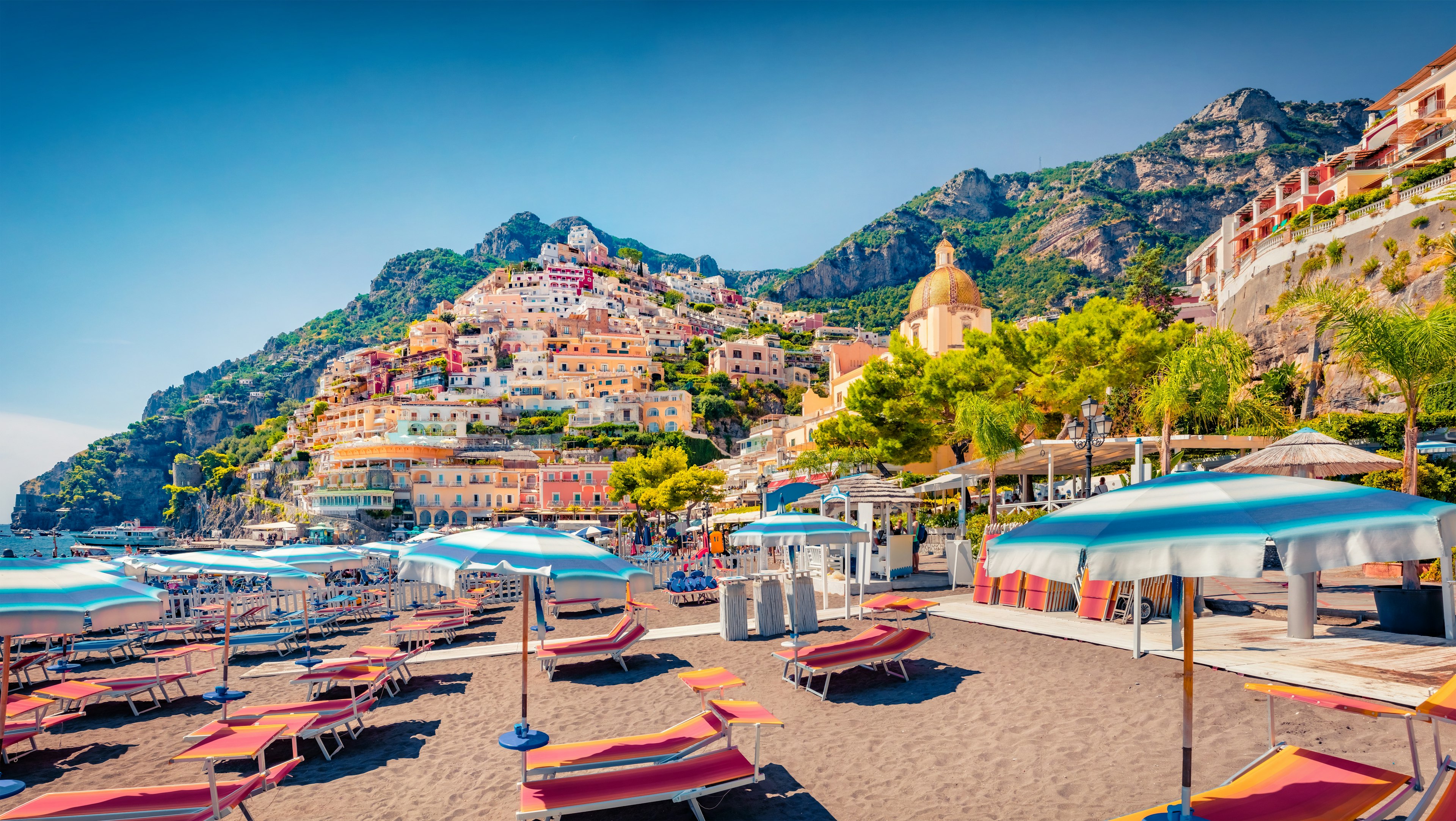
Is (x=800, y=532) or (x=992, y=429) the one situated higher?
(x=992, y=429)

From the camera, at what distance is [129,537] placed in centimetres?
8600

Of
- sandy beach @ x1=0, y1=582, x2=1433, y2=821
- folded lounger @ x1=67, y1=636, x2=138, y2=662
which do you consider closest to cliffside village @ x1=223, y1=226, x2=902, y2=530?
folded lounger @ x1=67, y1=636, x2=138, y2=662

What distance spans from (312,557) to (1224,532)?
13.5 m

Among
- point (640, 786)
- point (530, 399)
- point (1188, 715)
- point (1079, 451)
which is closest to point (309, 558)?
point (640, 786)

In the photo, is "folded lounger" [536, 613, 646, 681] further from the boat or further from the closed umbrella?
the boat

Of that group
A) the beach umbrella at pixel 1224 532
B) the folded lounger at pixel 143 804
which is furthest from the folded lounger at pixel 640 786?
the beach umbrella at pixel 1224 532

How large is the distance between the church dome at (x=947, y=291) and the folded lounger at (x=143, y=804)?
4153 cm

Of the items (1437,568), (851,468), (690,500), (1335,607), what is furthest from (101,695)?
(690,500)

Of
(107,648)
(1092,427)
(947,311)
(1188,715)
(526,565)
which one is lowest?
(107,648)

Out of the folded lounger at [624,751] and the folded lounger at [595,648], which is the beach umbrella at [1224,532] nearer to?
the folded lounger at [624,751]

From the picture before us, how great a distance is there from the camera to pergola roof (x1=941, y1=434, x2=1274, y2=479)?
1543 cm

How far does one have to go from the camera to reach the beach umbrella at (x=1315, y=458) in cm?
842

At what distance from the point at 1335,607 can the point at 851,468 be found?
2034 centimetres

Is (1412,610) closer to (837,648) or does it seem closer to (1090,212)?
(837,648)
